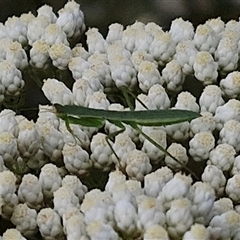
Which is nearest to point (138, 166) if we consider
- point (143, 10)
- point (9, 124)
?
point (9, 124)

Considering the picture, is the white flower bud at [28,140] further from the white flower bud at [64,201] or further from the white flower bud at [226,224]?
the white flower bud at [226,224]

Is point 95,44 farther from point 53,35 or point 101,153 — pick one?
point 101,153

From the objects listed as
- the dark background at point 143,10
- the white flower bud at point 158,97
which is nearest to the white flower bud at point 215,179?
the white flower bud at point 158,97

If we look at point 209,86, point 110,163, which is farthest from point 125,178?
point 209,86

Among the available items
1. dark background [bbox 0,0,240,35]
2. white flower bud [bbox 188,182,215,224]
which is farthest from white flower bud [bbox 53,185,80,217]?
dark background [bbox 0,0,240,35]

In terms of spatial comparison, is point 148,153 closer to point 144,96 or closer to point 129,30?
point 144,96

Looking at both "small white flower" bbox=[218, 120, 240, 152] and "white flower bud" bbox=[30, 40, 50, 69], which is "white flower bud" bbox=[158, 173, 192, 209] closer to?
"small white flower" bbox=[218, 120, 240, 152]
